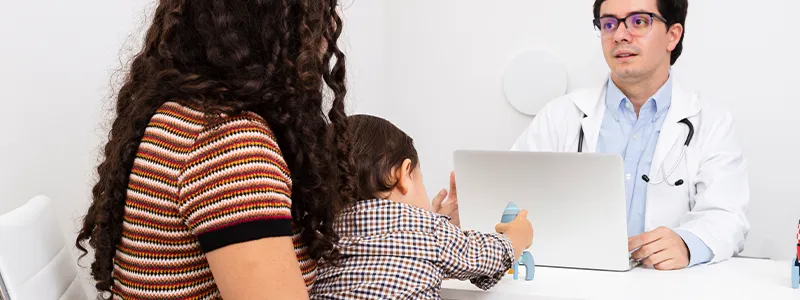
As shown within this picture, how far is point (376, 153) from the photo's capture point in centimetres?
161

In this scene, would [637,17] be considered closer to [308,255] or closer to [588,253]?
[588,253]

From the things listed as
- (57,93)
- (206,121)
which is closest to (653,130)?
(57,93)

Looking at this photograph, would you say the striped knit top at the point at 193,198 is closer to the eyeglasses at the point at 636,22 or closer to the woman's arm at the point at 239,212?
the woman's arm at the point at 239,212

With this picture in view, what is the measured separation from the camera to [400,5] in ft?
11.6

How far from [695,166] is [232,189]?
1.82 meters

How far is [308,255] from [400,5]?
2.44 m

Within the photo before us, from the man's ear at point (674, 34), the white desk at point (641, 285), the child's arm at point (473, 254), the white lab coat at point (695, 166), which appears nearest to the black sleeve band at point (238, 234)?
the child's arm at point (473, 254)

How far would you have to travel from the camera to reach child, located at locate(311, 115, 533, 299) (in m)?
1.44

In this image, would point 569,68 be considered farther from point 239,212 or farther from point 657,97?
point 239,212

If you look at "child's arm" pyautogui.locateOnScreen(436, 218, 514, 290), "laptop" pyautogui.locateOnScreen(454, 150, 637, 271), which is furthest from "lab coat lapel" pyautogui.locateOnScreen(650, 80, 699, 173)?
"child's arm" pyautogui.locateOnScreen(436, 218, 514, 290)

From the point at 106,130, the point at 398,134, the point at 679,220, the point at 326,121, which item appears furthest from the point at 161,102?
the point at 679,220

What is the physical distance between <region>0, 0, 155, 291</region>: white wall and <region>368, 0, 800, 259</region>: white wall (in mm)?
1614

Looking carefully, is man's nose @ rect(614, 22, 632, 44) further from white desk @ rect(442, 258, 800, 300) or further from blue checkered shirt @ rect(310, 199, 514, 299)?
blue checkered shirt @ rect(310, 199, 514, 299)

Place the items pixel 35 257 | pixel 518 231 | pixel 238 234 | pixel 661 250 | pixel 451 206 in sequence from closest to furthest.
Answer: pixel 238 234 → pixel 35 257 → pixel 518 231 → pixel 661 250 → pixel 451 206
